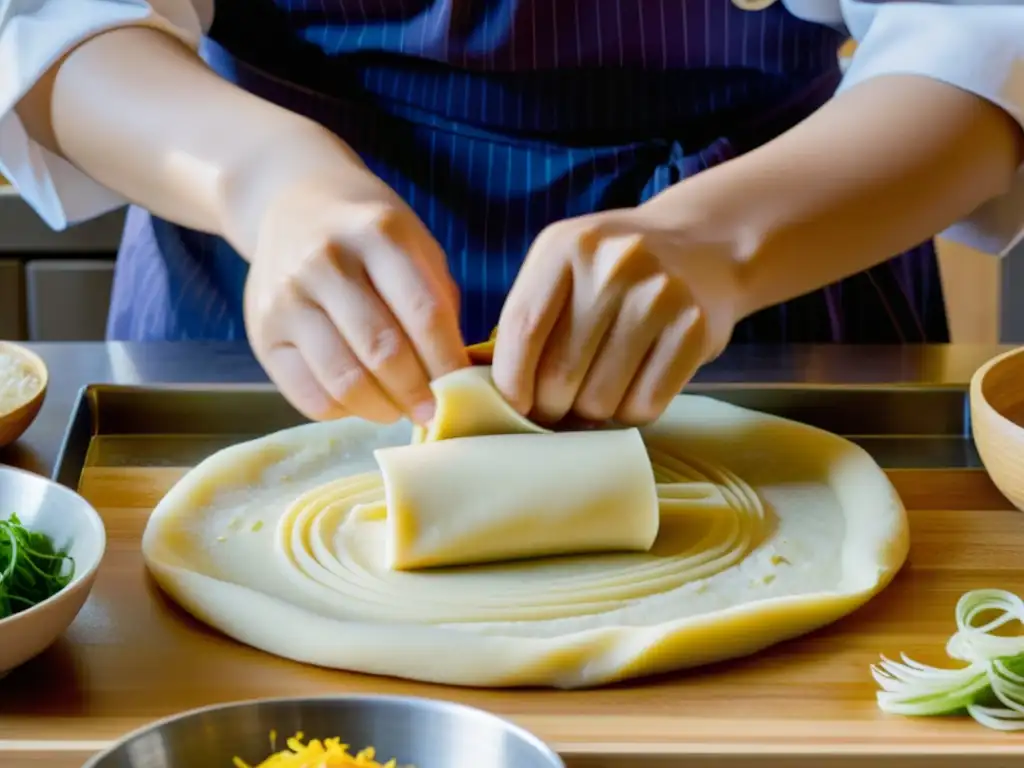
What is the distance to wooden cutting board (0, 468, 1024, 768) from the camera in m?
0.70

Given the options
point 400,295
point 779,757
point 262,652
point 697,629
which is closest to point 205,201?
point 400,295

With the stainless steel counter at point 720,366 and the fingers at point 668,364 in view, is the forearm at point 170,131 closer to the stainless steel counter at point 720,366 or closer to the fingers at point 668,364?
the stainless steel counter at point 720,366

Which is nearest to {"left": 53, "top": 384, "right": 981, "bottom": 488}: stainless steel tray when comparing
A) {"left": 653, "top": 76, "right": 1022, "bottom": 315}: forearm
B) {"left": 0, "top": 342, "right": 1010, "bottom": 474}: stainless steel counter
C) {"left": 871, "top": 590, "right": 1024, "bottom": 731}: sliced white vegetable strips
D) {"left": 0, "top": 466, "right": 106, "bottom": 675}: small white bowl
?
{"left": 0, "top": 342, "right": 1010, "bottom": 474}: stainless steel counter

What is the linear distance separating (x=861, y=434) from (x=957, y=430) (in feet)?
0.28

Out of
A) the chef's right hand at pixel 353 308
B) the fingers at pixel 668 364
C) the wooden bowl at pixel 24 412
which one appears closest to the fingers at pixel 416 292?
the chef's right hand at pixel 353 308

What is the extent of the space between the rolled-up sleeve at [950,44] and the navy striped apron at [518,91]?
0.37 ft

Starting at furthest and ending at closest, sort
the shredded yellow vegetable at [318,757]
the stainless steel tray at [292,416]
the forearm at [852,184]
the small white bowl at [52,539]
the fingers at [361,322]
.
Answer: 1. the stainless steel tray at [292,416]
2. the forearm at [852,184]
3. the fingers at [361,322]
4. the small white bowl at [52,539]
5. the shredded yellow vegetable at [318,757]

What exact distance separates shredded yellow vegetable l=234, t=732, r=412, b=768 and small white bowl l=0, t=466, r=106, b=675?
0.15 metres

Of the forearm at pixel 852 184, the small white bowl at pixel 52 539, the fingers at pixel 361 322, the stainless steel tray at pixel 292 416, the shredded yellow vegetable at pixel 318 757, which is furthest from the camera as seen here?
the stainless steel tray at pixel 292 416

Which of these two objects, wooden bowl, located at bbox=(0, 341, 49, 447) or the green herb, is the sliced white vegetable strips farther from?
wooden bowl, located at bbox=(0, 341, 49, 447)

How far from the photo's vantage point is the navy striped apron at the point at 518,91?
1235 millimetres

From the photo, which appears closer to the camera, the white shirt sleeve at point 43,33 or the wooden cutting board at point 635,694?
the wooden cutting board at point 635,694

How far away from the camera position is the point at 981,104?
112 cm

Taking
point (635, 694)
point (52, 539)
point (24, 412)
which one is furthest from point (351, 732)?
point (24, 412)
